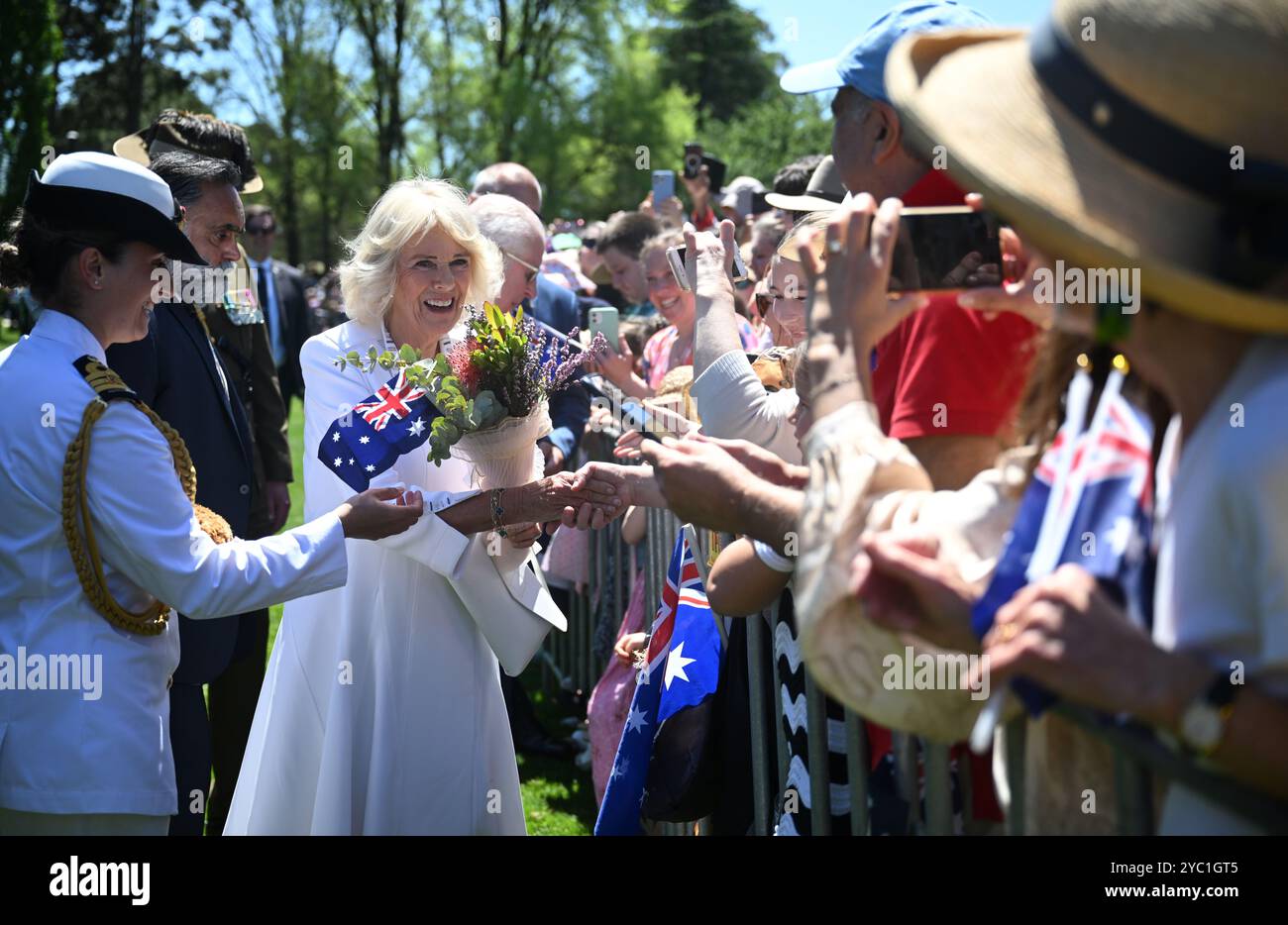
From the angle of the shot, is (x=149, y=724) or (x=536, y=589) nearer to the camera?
(x=149, y=724)

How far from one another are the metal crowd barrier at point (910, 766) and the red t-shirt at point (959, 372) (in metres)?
0.57

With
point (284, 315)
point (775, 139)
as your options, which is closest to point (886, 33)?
point (284, 315)

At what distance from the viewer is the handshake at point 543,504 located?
3.92 meters

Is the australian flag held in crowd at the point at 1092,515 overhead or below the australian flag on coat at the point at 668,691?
overhead

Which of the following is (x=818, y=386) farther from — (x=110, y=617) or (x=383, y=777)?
(x=383, y=777)

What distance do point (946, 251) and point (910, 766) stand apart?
0.88m

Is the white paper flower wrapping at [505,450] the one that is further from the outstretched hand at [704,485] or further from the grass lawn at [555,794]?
the grass lawn at [555,794]

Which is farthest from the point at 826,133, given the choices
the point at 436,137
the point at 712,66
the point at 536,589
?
the point at 536,589

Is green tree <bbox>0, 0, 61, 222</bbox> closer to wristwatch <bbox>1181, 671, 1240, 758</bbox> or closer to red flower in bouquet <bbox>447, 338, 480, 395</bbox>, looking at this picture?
red flower in bouquet <bbox>447, 338, 480, 395</bbox>

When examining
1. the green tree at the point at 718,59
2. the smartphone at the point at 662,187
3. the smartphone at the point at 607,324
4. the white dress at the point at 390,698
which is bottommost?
the white dress at the point at 390,698

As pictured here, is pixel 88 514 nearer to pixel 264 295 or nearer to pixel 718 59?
pixel 264 295

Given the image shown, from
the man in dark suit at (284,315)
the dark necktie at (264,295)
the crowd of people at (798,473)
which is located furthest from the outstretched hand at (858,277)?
the dark necktie at (264,295)
